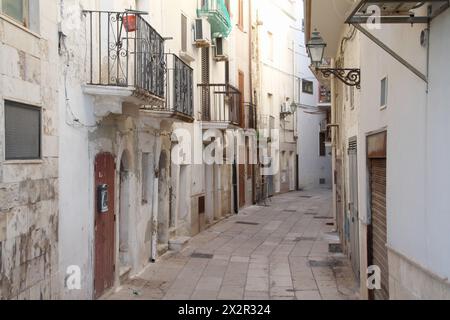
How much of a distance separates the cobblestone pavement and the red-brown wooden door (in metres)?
0.45

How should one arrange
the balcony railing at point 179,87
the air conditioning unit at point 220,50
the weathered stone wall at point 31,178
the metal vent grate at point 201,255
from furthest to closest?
the air conditioning unit at point 220,50 → the metal vent grate at point 201,255 → the balcony railing at point 179,87 → the weathered stone wall at point 31,178

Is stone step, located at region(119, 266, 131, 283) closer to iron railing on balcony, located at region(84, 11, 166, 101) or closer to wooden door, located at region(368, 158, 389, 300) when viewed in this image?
iron railing on balcony, located at region(84, 11, 166, 101)

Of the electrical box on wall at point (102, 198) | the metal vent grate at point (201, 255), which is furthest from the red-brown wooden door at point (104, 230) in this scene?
the metal vent grate at point (201, 255)

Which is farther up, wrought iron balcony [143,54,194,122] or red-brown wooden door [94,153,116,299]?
wrought iron balcony [143,54,194,122]

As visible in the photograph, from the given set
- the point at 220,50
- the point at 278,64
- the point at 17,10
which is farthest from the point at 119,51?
the point at 278,64

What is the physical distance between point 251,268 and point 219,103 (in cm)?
819

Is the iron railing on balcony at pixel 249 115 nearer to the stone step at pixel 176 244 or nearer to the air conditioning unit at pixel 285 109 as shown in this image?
the air conditioning unit at pixel 285 109

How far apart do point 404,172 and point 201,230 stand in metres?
11.7

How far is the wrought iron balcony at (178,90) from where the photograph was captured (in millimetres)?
11656

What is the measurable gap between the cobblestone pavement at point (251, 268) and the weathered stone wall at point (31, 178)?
2.74 m

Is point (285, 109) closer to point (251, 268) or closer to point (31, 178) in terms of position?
point (251, 268)

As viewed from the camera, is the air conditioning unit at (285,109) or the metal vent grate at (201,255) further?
the air conditioning unit at (285,109)

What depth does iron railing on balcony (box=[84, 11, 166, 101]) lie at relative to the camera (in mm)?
8539

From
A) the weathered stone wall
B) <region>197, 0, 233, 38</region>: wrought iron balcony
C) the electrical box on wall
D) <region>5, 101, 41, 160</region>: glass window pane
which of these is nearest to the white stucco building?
the weathered stone wall
